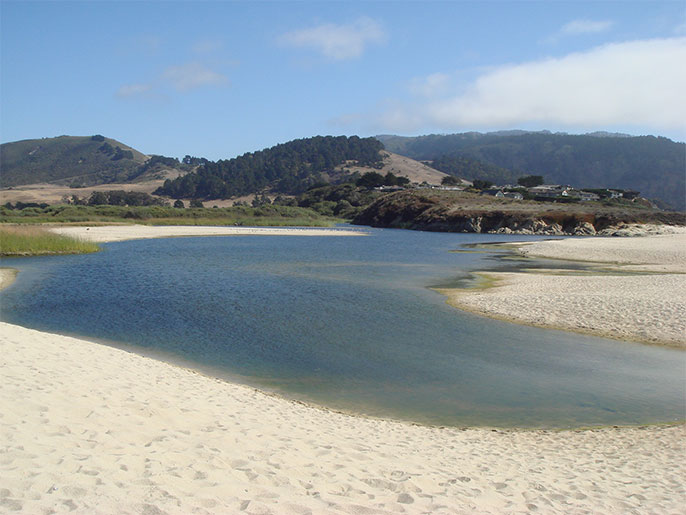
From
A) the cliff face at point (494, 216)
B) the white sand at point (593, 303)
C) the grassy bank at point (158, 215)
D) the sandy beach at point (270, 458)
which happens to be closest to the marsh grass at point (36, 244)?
the white sand at point (593, 303)

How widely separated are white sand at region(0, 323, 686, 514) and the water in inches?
60.2

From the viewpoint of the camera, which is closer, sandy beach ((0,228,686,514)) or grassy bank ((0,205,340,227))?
sandy beach ((0,228,686,514))

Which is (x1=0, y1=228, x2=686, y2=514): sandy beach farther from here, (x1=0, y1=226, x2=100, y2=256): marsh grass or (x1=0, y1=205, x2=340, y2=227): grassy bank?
(x1=0, y1=205, x2=340, y2=227): grassy bank

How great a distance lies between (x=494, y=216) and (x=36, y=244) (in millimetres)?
70181

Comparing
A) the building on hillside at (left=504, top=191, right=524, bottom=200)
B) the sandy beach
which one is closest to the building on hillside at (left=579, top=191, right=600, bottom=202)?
the building on hillside at (left=504, top=191, right=524, bottom=200)

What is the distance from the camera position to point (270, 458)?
6535 millimetres

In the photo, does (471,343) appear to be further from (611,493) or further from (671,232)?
(671,232)

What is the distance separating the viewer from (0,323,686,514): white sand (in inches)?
208

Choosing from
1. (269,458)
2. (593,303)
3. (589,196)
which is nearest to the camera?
(269,458)

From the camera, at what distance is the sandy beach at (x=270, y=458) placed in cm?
527

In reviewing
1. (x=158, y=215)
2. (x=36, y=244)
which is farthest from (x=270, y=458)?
(x=158, y=215)

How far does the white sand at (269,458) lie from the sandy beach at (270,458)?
0.07ft

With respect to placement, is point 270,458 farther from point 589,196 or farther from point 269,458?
point 589,196

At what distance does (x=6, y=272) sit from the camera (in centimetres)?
2900
